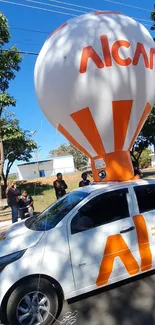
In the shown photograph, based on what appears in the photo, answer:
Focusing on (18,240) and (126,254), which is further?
(126,254)

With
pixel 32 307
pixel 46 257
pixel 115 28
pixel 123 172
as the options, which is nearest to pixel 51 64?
pixel 115 28

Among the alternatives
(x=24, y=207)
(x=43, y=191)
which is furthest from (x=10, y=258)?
(x=43, y=191)

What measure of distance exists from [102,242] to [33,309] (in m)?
1.08

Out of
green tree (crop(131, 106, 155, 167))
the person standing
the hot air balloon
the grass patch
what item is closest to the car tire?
the hot air balloon

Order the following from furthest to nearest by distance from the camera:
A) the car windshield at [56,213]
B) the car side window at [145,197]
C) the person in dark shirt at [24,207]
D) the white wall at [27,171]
Result: the white wall at [27,171] → the person in dark shirt at [24,207] → the car side window at [145,197] → the car windshield at [56,213]

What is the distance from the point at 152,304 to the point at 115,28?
4.04 meters

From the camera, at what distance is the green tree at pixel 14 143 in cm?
1443

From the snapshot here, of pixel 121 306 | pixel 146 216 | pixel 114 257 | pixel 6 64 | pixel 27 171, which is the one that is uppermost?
pixel 6 64

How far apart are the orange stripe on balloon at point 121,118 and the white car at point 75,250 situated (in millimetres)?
909

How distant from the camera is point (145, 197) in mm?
3590

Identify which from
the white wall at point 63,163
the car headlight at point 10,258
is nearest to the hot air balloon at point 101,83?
the car headlight at point 10,258

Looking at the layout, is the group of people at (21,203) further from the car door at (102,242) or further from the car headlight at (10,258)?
the car headlight at (10,258)

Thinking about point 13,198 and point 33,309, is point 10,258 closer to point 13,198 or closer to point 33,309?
point 33,309

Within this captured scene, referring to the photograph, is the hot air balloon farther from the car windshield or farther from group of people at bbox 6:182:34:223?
group of people at bbox 6:182:34:223
